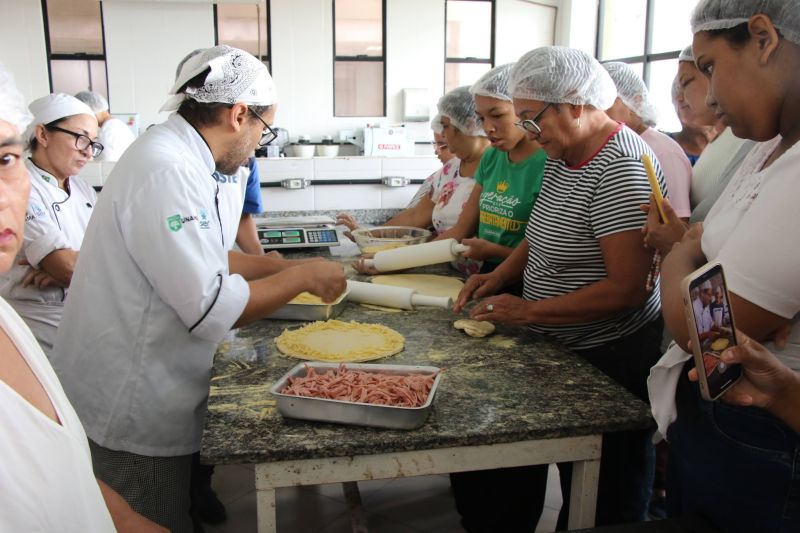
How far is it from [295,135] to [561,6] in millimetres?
3875

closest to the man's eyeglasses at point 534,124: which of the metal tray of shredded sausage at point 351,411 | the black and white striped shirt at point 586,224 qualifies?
the black and white striped shirt at point 586,224

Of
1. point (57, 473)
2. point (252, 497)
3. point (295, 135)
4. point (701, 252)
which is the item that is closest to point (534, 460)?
point (701, 252)

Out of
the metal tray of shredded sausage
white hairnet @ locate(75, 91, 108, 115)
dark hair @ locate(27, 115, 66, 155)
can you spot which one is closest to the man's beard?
the metal tray of shredded sausage

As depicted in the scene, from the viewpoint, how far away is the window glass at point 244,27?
7.48 m

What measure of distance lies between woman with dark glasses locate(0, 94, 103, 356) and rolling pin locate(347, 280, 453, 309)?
1059mm

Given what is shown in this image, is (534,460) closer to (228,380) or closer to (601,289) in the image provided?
(601,289)

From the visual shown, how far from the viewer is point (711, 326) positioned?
880mm

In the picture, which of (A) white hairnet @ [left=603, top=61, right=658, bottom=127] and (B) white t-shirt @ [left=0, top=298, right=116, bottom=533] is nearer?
(B) white t-shirt @ [left=0, top=298, right=116, bottom=533]

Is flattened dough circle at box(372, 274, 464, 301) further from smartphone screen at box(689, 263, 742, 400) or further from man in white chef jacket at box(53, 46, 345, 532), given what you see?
smartphone screen at box(689, 263, 742, 400)

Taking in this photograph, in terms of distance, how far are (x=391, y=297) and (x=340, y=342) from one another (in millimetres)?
394

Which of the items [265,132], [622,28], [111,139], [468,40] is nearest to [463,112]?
[265,132]

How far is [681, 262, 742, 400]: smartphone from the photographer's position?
0.87 m

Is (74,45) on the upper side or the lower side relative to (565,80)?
upper

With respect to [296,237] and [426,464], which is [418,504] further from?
[426,464]
